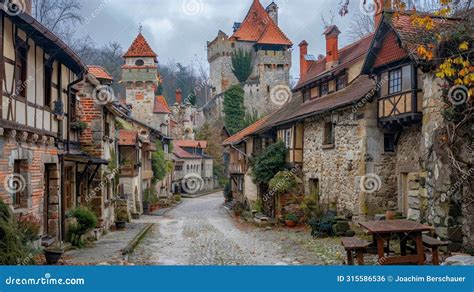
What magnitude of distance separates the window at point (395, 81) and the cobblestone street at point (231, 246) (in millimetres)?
5394

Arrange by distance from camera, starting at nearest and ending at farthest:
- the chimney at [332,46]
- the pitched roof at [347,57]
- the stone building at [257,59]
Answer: the pitched roof at [347,57] < the chimney at [332,46] < the stone building at [257,59]

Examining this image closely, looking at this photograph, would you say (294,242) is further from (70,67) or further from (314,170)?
(70,67)

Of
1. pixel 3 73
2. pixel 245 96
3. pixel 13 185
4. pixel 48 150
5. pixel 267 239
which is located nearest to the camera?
pixel 3 73

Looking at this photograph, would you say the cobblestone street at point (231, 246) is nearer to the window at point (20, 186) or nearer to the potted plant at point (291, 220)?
the potted plant at point (291, 220)

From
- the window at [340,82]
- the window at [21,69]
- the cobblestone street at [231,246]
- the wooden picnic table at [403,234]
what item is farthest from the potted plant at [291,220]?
the window at [21,69]

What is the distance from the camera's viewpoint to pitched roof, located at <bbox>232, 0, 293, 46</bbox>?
62.4 meters

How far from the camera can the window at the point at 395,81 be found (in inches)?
631

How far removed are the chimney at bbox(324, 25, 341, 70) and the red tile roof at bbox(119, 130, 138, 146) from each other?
11414 mm

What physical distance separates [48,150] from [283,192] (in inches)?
503

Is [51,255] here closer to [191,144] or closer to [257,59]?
[191,144]

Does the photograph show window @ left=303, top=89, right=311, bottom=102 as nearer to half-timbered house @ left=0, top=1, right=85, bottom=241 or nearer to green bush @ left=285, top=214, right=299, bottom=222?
green bush @ left=285, top=214, right=299, bottom=222

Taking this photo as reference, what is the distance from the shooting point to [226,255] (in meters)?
14.8

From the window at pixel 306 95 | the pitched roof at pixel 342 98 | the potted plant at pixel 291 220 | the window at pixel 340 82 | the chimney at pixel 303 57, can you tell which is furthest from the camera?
the chimney at pixel 303 57

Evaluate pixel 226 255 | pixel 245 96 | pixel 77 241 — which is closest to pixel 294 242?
pixel 226 255
